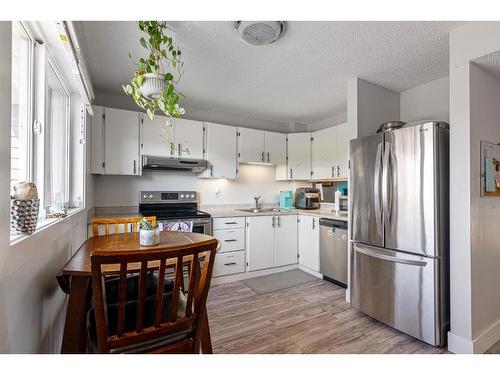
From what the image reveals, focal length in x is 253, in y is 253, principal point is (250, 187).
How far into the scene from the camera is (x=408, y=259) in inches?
80.7

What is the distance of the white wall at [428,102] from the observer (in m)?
2.63


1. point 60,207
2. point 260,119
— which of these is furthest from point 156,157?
point 260,119

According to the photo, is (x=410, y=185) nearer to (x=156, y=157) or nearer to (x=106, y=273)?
(x=106, y=273)

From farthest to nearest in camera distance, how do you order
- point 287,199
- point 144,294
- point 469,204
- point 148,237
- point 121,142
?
point 287,199 < point 121,142 < point 469,204 < point 148,237 < point 144,294

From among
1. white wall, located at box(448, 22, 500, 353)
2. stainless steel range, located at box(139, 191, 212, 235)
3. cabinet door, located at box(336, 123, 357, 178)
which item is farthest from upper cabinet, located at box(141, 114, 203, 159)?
white wall, located at box(448, 22, 500, 353)

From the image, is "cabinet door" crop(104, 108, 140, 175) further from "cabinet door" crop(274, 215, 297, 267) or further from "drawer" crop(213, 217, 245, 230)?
"cabinet door" crop(274, 215, 297, 267)

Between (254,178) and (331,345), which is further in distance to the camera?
(254,178)

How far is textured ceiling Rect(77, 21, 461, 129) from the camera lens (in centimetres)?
191

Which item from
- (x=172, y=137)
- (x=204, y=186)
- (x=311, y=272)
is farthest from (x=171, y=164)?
(x=311, y=272)

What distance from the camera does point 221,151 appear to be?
3.60 meters

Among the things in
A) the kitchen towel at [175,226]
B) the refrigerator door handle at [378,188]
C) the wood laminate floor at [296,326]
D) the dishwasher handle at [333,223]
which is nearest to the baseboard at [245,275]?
the wood laminate floor at [296,326]

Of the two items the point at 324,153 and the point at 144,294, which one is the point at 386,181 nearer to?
the point at 324,153

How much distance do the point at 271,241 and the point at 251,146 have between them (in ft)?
4.72

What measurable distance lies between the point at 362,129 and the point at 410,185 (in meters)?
0.93
